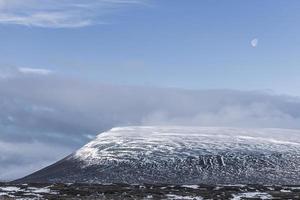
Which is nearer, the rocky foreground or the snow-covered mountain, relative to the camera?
the rocky foreground

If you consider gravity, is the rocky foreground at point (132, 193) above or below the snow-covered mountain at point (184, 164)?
below

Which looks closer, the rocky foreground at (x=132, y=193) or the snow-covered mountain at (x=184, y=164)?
the rocky foreground at (x=132, y=193)

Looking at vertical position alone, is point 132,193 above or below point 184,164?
below

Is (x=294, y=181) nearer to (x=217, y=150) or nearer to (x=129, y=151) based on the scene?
(x=217, y=150)

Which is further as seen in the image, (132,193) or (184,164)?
(184,164)

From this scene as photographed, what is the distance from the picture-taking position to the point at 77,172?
6403 inches

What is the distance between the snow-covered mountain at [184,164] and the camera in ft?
473

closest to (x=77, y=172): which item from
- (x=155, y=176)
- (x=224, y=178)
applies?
(x=155, y=176)

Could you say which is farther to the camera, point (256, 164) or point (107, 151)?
point (107, 151)

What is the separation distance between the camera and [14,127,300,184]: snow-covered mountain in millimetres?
144125

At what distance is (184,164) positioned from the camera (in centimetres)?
16275

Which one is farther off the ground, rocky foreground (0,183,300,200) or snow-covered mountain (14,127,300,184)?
snow-covered mountain (14,127,300,184)

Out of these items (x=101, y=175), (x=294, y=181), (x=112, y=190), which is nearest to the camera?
(x=112, y=190)

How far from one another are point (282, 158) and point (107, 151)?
196 feet
